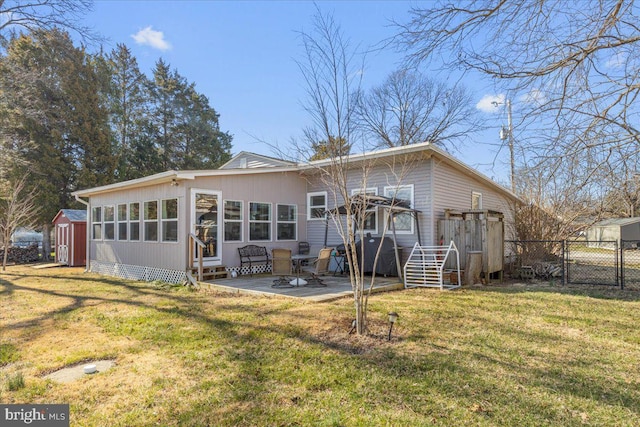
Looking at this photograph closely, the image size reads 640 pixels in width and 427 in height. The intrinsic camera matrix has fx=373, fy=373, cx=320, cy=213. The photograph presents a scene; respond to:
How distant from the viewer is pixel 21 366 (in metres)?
3.76

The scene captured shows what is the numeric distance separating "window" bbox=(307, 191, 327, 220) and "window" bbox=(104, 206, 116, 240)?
252 inches

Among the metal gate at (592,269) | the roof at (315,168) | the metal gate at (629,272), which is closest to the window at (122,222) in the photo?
the roof at (315,168)

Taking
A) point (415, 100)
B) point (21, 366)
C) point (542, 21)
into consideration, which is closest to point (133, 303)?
point (21, 366)

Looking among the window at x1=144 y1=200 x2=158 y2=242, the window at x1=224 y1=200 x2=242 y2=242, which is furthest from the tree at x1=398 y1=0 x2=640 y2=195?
the window at x1=144 y1=200 x2=158 y2=242

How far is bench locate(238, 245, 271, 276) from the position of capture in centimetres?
1008

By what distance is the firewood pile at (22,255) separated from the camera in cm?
1733

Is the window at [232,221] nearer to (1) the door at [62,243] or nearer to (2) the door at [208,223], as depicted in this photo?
(2) the door at [208,223]

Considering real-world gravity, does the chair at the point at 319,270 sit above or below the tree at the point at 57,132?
below

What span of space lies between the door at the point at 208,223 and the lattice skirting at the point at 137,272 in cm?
73

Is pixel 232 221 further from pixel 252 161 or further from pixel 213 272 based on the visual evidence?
pixel 252 161

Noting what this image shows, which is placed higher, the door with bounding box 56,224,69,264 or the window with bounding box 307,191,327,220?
the window with bounding box 307,191,327,220

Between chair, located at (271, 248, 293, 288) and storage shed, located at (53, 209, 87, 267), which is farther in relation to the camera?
storage shed, located at (53, 209, 87, 267)

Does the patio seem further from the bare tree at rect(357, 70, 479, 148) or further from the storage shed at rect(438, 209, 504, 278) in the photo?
the bare tree at rect(357, 70, 479, 148)

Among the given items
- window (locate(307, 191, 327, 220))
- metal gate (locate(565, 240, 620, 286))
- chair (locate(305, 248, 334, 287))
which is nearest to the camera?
chair (locate(305, 248, 334, 287))
